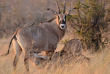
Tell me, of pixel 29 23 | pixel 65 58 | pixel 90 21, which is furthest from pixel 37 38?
pixel 29 23

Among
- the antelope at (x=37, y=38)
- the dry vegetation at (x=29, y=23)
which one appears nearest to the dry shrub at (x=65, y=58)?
the dry vegetation at (x=29, y=23)

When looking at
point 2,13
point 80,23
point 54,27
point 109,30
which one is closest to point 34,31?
point 54,27

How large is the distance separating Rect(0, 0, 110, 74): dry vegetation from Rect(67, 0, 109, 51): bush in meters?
0.45

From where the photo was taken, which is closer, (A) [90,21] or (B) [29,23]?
(A) [90,21]

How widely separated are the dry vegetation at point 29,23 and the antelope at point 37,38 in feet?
1.74

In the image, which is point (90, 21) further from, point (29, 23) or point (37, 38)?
point (29, 23)

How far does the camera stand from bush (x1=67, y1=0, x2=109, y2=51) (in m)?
9.50

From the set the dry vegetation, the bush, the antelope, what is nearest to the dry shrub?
the dry vegetation

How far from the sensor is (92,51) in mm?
9391

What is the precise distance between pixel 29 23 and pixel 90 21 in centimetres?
933

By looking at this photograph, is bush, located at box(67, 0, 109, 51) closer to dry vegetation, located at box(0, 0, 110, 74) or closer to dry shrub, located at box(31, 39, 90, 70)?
dry vegetation, located at box(0, 0, 110, 74)

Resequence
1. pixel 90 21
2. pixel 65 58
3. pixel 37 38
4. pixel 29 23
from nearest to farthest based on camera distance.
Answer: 1. pixel 65 58
2. pixel 37 38
3. pixel 90 21
4. pixel 29 23

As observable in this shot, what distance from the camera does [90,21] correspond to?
9.60 metres

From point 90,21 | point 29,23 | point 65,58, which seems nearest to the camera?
point 65,58
